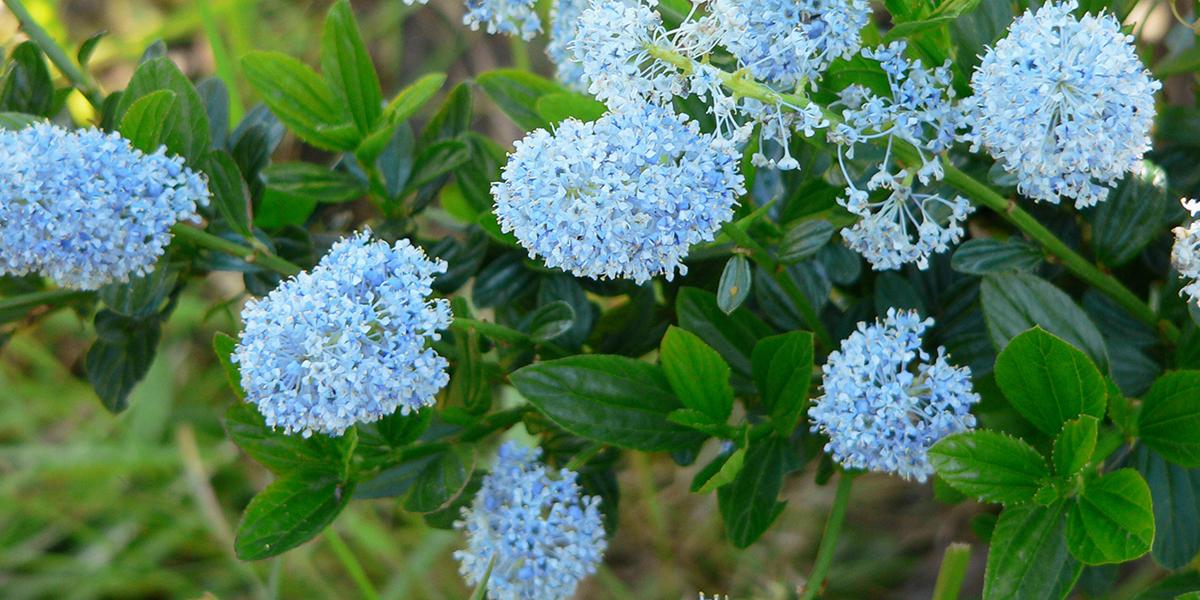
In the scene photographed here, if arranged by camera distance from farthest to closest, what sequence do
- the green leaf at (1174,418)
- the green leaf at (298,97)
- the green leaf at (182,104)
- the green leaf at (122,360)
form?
the green leaf at (122,360)
the green leaf at (298,97)
the green leaf at (182,104)
the green leaf at (1174,418)

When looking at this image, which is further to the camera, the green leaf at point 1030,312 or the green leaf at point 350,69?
the green leaf at point 350,69

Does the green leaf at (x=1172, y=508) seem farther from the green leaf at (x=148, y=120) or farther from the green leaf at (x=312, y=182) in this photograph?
the green leaf at (x=148, y=120)

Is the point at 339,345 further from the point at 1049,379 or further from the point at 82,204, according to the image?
the point at 1049,379

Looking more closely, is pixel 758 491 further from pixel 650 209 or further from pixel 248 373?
pixel 248 373

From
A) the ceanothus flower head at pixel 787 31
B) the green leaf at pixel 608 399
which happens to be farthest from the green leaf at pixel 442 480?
the ceanothus flower head at pixel 787 31

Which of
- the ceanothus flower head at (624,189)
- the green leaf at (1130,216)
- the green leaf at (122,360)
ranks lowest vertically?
the green leaf at (122,360)

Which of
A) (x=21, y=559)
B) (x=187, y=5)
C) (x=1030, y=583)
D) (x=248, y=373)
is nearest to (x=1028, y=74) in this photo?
(x=1030, y=583)

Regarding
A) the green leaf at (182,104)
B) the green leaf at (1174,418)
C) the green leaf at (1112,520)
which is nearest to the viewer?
the green leaf at (1112,520)
